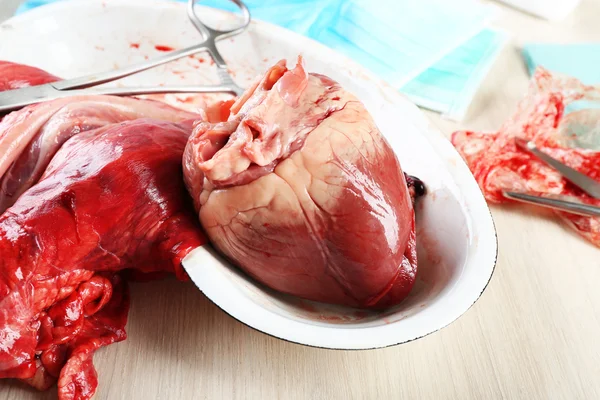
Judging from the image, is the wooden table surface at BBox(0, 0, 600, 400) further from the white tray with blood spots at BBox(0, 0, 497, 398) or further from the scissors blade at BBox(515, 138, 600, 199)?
the scissors blade at BBox(515, 138, 600, 199)

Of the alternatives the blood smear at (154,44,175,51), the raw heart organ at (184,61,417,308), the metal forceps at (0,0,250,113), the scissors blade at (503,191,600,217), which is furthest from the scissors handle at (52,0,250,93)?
the scissors blade at (503,191,600,217)

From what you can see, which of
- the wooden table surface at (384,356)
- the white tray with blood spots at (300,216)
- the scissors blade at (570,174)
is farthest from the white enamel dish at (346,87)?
the scissors blade at (570,174)

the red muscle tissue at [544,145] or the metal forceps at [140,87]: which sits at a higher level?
the metal forceps at [140,87]

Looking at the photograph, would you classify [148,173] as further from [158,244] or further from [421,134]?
[421,134]

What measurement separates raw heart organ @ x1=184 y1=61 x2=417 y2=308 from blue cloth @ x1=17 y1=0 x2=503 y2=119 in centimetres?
80

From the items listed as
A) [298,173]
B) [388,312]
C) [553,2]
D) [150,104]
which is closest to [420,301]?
[388,312]

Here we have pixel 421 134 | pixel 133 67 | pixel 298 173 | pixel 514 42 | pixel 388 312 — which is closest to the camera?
pixel 298 173

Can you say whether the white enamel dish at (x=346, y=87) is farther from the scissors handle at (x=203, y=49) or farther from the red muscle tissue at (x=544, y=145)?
the red muscle tissue at (x=544, y=145)

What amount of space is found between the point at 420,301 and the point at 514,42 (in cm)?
136

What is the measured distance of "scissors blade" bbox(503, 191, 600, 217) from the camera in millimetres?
1217

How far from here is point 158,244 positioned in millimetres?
894

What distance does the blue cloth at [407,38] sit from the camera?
5.33 feet

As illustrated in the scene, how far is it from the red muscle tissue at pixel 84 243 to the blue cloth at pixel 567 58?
4.38ft

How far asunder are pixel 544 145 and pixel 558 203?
231 millimetres
